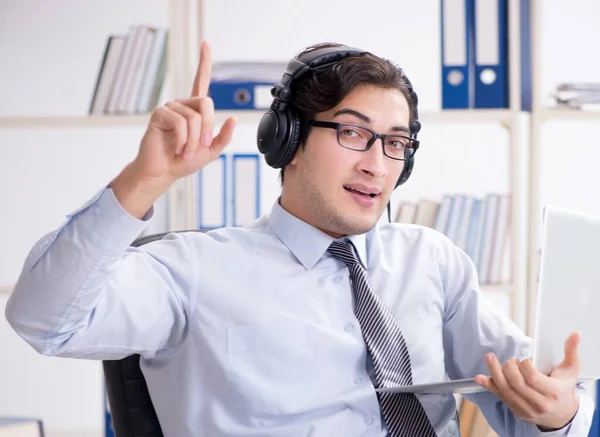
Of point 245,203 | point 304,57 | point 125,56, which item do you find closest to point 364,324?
point 304,57

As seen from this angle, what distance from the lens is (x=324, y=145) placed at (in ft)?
4.80

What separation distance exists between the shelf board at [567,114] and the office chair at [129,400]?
62.1 inches

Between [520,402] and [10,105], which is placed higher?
[10,105]

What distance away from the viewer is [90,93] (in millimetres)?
3238

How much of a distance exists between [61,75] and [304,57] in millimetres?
1971

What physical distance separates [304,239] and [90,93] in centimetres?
205

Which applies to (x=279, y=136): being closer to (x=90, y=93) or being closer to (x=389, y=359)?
(x=389, y=359)

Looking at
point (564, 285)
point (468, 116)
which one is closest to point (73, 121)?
point (468, 116)

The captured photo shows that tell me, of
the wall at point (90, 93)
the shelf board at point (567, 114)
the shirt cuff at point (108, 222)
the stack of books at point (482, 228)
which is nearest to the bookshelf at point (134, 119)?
the shelf board at point (567, 114)

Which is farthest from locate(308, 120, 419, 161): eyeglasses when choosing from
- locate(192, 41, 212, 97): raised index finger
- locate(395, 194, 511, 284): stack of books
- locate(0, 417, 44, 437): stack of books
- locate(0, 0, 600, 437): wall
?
locate(0, 0, 600, 437): wall

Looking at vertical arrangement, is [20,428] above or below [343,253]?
below

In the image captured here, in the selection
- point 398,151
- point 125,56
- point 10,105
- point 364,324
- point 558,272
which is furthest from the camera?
point 10,105

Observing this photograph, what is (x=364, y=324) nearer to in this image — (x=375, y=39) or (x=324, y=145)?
(x=324, y=145)

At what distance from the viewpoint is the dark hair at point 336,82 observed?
1453 mm
